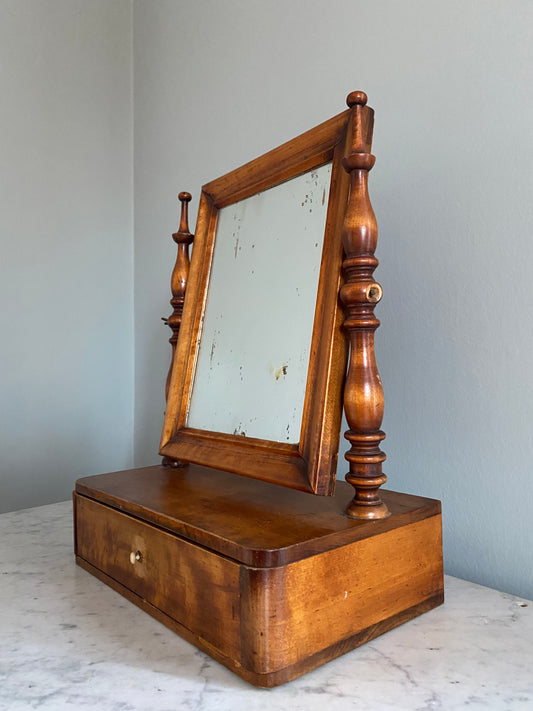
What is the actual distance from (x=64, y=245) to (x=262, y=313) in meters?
0.95

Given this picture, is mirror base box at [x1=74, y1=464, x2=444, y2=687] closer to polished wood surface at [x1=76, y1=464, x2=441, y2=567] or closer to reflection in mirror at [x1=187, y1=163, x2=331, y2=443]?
polished wood surface at [x1=76, y1=464, x2=441, y2=567]

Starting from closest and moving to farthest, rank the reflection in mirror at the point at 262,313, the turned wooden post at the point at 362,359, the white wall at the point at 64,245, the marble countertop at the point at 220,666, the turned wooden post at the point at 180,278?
A: the marble countertop at the point at 220,666 < the turned wooden post at the point at 362,359 < the reflection in mirror at the point at 262,313 < the turned wooden post at the point at 180,278 < the white wall at the point at 64,245

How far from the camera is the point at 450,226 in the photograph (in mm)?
925

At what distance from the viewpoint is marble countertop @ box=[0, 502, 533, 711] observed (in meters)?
0.56

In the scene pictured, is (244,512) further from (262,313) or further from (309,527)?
(262,313)

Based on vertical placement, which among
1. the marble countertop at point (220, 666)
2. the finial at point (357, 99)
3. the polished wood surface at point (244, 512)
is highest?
the finial at point (357, 99)

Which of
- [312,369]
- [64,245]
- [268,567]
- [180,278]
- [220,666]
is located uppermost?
[64,245]

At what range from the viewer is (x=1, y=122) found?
1478mm

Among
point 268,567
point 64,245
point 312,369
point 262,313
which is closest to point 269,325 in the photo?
point 262,313

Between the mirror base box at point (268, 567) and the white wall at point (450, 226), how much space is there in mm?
165

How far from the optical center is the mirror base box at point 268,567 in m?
0.58

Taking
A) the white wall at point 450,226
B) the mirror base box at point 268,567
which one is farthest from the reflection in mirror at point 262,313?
the white wall at point 450,226

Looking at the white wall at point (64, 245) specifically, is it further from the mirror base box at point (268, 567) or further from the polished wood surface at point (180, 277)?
the mirror base box at point (268, 567)

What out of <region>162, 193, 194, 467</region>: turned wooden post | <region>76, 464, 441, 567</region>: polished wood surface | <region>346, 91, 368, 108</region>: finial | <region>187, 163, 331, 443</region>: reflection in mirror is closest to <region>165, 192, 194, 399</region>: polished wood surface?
<region>162, 193, 194, 467</region>: turned wooden post
